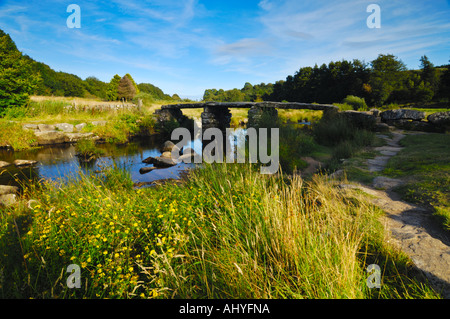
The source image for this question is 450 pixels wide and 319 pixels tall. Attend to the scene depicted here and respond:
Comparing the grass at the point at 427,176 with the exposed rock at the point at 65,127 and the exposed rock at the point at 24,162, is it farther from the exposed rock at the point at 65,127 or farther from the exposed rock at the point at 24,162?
the exposed rock at the point at 65,127

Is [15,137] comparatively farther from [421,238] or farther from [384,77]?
[384,77]

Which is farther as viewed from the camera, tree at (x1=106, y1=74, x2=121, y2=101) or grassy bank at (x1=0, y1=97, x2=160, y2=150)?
tree at (x1=106, y1=74, x2=121, y2=101)

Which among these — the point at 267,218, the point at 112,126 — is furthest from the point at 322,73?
the point at 267,218

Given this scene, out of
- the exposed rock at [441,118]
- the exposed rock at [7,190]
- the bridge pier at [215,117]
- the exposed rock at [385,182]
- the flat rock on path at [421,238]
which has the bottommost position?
the exposed rock at [7,190]

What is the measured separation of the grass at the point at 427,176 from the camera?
3.26 m

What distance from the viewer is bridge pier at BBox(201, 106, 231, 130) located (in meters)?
19.2

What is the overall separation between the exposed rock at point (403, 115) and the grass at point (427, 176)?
613 centimetres

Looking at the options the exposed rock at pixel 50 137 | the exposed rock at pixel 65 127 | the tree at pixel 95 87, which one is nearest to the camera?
the exposed rock at pixel 50 137

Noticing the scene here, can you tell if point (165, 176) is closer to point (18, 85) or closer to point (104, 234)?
point (104, 234)

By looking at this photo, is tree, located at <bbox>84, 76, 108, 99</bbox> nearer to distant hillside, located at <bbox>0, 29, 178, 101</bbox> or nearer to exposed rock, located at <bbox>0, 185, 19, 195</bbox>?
distant hillside, located at <bbox>0, 29, 178, 101</bbox>

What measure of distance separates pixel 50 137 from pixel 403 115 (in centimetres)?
2103

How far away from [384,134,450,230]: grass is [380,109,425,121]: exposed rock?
6.13m

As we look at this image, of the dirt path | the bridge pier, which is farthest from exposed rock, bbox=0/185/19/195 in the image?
the bridge pier

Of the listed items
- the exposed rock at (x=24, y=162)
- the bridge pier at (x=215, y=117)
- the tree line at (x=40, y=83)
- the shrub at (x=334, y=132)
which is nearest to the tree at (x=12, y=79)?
the tree line at (x=40, y=83)
